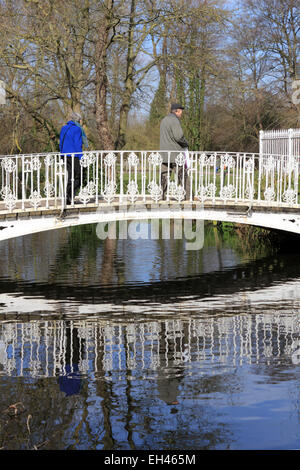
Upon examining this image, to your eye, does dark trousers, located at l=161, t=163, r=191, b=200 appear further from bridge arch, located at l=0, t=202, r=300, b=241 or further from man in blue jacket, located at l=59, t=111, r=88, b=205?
man in blue jacket, located at l=59, t=111, r=88, b=205

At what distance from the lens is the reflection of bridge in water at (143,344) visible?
803 cm

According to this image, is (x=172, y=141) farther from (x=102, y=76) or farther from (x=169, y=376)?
(x=102, y=76)

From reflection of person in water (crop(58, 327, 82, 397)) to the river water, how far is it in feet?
0.04

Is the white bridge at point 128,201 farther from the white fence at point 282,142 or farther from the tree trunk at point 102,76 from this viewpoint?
the white fence at point 282,142

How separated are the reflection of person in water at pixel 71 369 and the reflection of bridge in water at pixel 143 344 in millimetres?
10

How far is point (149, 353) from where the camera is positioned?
8.60m

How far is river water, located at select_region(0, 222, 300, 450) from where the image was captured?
610 centimetres

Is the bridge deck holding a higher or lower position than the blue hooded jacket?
lower

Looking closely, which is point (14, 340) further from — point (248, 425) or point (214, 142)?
point (214, 142)

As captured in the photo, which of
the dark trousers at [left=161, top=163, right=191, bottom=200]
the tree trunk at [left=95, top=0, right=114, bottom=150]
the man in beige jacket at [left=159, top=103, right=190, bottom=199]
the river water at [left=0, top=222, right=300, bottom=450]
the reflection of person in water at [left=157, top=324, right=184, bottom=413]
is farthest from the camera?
the tree trunk at [left=95, top=0, right=114, bottom=150]

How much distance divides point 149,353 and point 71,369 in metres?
1.05

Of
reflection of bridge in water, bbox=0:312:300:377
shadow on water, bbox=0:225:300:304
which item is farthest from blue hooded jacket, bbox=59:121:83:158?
reflection of bridge in water, bbox=0:312:300:377

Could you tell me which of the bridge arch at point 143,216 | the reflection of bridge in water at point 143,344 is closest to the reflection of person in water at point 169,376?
the reflection of bridge in water at point 143,344
